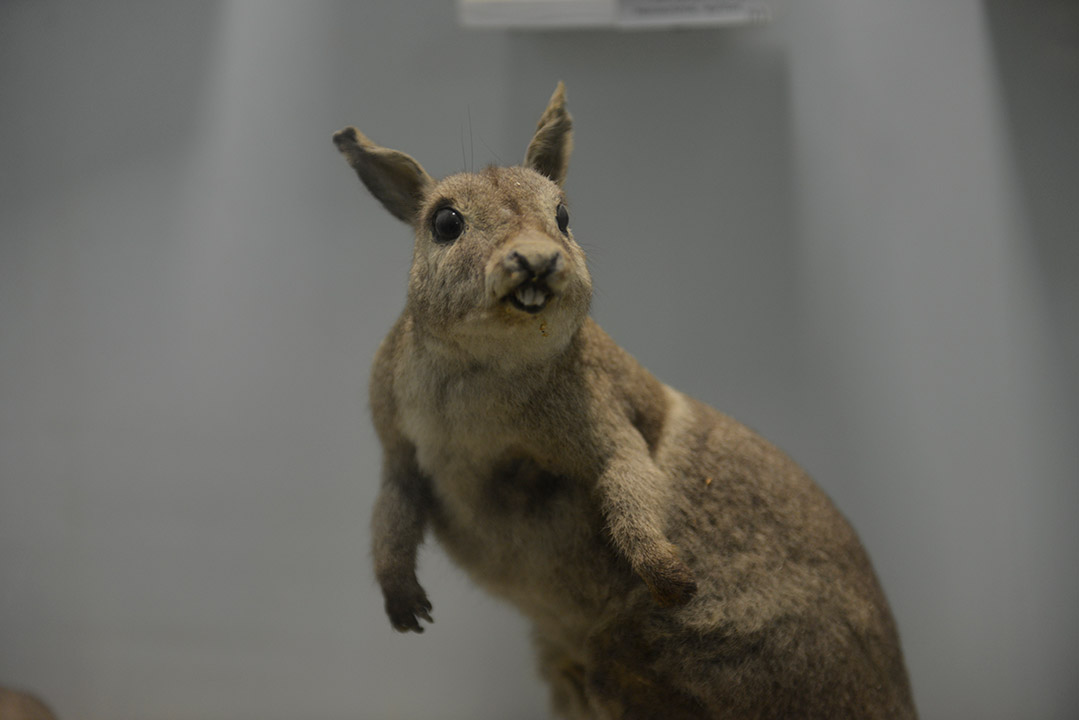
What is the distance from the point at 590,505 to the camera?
2137 millimetres

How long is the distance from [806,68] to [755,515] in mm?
1569

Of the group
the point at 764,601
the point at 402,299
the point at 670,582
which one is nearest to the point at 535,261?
the point at 670,582

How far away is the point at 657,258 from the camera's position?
293 cm

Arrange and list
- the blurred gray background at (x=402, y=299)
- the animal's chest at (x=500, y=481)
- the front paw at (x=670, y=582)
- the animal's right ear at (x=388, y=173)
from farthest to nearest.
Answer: the blurred gray background at (x=402, y=299) < the animal's right ear at (x=388, y=173) < the animal's chest at (x=500, y=481) < the front paw at (x=670, y=582)

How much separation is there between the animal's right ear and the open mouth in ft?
2.06

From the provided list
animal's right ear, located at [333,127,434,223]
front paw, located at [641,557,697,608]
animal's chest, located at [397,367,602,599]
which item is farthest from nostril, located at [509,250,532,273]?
front paw, located at [641,557,697,608]

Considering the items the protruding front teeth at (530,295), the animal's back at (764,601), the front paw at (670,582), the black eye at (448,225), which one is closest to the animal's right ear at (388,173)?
the black eye at (448,225)

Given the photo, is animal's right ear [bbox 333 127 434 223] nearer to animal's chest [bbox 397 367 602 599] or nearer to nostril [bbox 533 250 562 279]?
animal's chest [bbox 397 367 602 599]

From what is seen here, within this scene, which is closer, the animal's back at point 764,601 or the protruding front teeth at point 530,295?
the protruding front teeth at point 530,295

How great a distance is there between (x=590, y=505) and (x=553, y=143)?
1002 mm

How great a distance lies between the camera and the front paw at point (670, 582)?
193cm

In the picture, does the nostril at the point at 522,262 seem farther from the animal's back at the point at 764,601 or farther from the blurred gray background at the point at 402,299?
the blurred gray background at the point at 402,299

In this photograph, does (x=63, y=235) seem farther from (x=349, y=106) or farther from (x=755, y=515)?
(x=755, y=515)

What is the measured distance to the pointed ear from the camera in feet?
7.46
